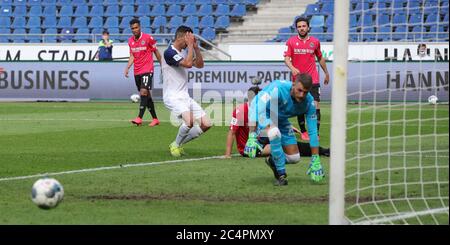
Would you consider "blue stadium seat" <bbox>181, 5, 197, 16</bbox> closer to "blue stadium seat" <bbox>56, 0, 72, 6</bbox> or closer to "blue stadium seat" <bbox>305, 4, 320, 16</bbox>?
"blue stadium seat" <bbox>305, 4, 320, 16</bbox>

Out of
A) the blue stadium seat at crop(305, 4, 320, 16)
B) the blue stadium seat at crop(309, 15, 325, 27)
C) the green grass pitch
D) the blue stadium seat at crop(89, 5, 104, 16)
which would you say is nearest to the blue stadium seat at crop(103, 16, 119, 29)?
the blue stadium seat at crop(89, 5, 104, 16)

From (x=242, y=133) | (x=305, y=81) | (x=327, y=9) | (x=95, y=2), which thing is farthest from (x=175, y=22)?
(x=305, y=81)

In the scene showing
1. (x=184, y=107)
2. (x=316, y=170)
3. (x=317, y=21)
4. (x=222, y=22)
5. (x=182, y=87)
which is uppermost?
(x=222, y=22)

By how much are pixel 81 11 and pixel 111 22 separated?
4.92ft

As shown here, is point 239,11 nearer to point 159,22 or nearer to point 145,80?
point 159,22

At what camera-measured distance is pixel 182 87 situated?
46.3 ft

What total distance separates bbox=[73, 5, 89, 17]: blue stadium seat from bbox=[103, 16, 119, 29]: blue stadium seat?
39.4 inches

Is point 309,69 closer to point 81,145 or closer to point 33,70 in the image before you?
point 81,145

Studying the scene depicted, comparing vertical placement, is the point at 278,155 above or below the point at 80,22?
below

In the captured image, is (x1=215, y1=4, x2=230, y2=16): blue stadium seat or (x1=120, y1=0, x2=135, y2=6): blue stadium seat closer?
(x1=215, y1=4, x2=230, y2=16): blue stadium seat

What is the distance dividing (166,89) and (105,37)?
14591 mm

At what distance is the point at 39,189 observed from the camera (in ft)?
26.0

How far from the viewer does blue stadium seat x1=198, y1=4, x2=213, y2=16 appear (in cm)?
3371
